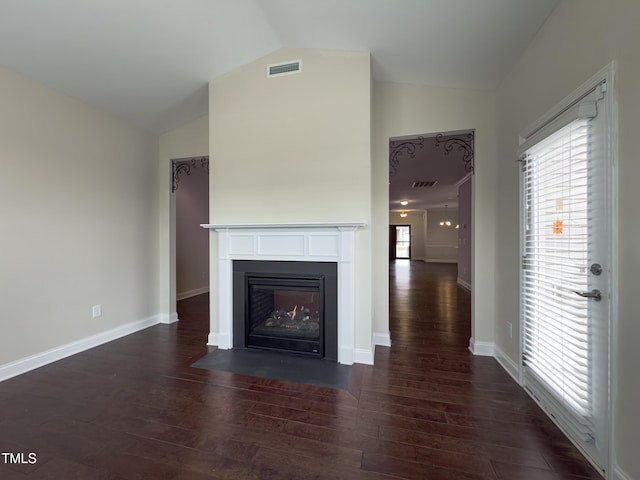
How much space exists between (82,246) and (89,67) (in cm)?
181

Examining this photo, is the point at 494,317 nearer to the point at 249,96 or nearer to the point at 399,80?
the point at 399,80

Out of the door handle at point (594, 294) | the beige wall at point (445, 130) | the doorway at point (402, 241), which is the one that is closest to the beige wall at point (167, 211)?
the beige wall at point (445, 130)

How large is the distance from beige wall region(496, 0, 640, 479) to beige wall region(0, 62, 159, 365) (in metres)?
4.32

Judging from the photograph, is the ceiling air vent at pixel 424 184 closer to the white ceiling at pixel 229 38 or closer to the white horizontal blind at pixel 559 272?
the white ceiling at pixel 229 38

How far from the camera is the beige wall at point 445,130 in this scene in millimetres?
2875

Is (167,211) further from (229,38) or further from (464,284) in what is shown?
(464,284)

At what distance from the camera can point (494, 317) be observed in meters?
2.87

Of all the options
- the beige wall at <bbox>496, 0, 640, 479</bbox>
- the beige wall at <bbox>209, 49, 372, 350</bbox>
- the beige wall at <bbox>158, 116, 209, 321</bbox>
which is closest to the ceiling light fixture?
the beige wall at <bbox>496, 0, 640, 479</bbox>

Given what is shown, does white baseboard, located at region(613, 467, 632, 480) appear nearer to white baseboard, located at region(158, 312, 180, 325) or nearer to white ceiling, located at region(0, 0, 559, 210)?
white ceiling, located at region(0, 0, 559, 210)

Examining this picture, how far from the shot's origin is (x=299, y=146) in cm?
282

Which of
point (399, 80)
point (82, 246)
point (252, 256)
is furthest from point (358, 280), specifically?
point (82, 246)

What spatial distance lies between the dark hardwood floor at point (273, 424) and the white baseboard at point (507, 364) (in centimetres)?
6

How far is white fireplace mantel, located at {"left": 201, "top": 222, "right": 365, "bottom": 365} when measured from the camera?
2.68 meters

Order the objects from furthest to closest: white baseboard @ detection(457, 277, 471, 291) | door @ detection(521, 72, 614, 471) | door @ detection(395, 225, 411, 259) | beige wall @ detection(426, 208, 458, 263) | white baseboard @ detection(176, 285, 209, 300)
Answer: door @ detection(395, 225, 411, 259)
beige wall @ detection(426, 208, 458, 263)
white baseboard @ detection(457, 277, 471, 291)
white baseboard @ detection(176, 285, 209, 300)
door @ detection(521, 72, 614, 471)
